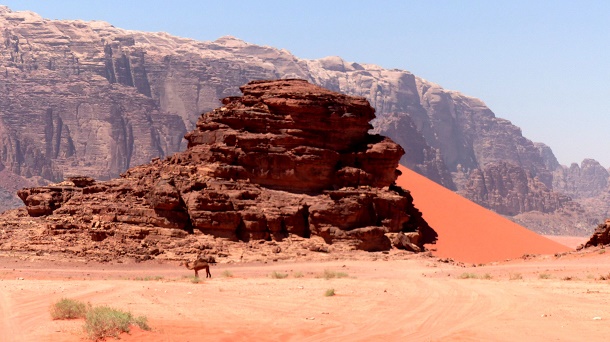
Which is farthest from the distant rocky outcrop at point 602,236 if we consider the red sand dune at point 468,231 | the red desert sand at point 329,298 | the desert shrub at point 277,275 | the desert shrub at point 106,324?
the desert shrub at point 106,324

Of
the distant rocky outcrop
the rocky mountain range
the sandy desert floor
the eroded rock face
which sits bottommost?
the sandy desert floor

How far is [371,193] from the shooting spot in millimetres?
39625

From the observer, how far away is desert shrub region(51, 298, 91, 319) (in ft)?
53.0

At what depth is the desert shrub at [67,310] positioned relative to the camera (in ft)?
53.0

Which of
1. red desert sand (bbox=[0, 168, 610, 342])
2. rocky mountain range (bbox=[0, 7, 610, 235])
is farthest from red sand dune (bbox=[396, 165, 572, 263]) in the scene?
rocky mountain range (bbox=[0, 7, 610, 235])

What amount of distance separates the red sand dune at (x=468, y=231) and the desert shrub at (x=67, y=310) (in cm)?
3406

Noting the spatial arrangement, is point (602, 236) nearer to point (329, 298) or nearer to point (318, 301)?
point (329, 298)

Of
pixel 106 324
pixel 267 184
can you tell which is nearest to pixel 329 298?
pixel 106 324

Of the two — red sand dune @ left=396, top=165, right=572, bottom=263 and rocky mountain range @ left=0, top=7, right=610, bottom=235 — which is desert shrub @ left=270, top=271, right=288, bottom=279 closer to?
red sand dune @ left=396, top=165, right=572, bottom=263

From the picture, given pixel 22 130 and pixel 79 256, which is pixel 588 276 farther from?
pixel 22 130

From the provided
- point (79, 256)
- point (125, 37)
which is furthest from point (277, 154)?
point (125, 37)

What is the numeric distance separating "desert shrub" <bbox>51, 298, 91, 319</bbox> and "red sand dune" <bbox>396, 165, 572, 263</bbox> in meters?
34.1

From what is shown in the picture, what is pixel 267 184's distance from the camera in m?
39.7

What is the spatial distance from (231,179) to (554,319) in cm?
2301
